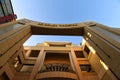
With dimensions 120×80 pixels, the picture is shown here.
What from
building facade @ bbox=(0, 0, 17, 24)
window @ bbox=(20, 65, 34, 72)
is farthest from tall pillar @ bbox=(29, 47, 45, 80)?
building facade @ bbox=(0, 0, 17, 24)

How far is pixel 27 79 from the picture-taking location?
11242 millimetres

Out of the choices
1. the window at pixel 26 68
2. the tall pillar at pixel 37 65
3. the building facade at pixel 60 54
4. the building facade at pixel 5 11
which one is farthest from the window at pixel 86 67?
the building facade at pixel 5 11

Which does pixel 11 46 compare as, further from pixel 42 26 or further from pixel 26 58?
pixel 26 58

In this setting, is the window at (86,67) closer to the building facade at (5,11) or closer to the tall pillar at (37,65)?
the tall pillar at (37,65)

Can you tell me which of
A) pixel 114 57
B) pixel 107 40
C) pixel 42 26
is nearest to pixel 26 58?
pixel 42 26

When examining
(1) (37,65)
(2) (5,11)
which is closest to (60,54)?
(1) (37,65)

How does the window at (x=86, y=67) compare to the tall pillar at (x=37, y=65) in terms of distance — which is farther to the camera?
the window at (x=86, y=67)

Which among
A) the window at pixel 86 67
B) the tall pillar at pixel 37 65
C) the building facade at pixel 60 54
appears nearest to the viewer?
the building facade at pixel 60 54

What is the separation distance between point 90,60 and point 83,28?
305cm

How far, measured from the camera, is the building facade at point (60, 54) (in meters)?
7.74

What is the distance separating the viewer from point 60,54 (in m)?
15.7

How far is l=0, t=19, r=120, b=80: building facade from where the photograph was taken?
774 cm

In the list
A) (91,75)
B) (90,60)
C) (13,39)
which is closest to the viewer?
(13,39)

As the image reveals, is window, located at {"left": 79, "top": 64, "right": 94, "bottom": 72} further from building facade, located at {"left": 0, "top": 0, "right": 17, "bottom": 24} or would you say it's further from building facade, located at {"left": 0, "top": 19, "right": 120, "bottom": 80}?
building facade, located at {"left": 0, "top": 0, "right": 17, "bottom": 24}
